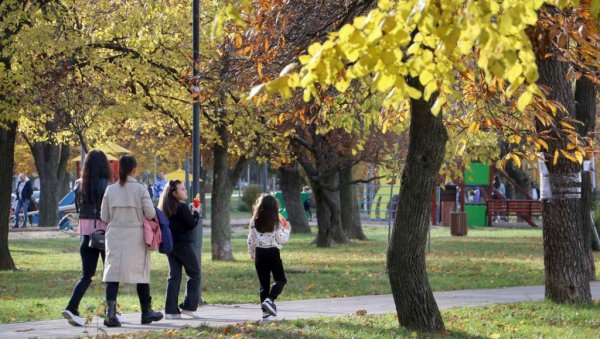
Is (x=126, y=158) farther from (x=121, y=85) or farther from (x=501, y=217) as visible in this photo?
(x=501, y=217)

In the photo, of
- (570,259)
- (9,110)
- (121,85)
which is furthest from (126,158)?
(121,85)

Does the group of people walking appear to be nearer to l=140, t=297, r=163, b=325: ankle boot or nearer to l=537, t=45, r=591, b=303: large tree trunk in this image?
l=140, t=297, r=163, b=325: ankle boot

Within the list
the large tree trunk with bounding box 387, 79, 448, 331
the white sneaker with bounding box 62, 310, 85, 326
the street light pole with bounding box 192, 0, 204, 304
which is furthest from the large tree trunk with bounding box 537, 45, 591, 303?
the white sneaker with bounding box 62, 310, 85, 326

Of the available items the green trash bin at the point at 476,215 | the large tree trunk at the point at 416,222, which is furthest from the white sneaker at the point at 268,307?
the green trash bin at the point at 476,215

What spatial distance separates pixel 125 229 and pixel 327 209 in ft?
64.5

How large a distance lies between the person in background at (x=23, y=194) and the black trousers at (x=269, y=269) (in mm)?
30162

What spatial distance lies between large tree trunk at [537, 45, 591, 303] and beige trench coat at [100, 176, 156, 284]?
5089 millimetres

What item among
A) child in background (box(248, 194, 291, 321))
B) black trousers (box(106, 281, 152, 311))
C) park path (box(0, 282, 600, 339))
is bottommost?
park path (box(0, 282, 600, 339))

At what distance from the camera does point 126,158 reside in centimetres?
1162

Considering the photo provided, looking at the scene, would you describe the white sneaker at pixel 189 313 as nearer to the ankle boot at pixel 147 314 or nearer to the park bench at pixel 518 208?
the ankle boot at pixel 147 314

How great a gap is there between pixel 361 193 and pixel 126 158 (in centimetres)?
4204

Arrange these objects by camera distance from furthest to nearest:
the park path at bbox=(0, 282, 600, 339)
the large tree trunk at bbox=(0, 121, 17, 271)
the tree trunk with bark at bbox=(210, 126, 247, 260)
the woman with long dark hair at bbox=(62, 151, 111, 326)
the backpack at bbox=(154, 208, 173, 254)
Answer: the tree trunk with bark at bbox=(210, 126, 247, 260)
the large tree trunk at bbox=(0, 121, 17, 271)
the woman with long dark hair at bbox=(62, 151, 111, 326)
the backpack at bbox=(154, 208, 173, 254)
the park path at bbox=(0, 282, 600, 339)

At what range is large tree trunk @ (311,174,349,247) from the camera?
30.5m

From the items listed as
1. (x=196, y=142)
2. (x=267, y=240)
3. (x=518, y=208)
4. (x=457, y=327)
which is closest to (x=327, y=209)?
(x=518, y=208)
